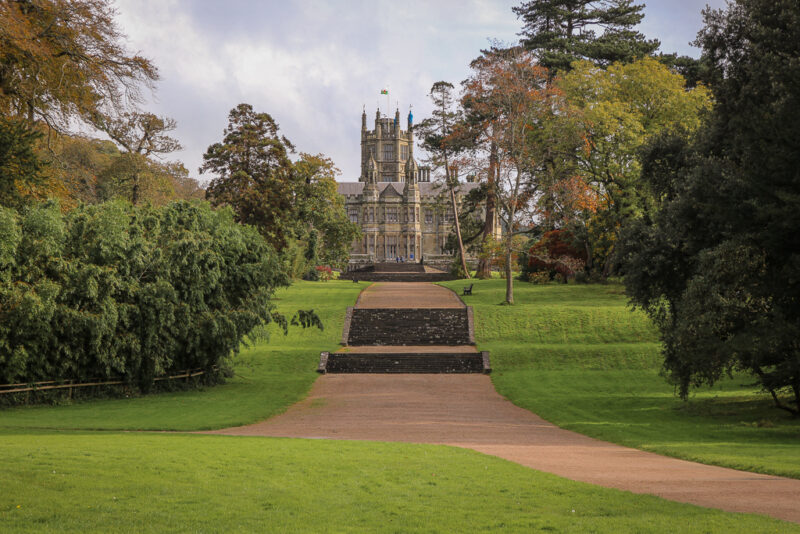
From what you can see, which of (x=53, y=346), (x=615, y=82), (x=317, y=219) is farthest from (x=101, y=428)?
(x=317, y=219)

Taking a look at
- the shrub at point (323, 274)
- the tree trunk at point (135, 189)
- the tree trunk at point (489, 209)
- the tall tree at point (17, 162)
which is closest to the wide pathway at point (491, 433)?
the tall tree at point (17, 162)

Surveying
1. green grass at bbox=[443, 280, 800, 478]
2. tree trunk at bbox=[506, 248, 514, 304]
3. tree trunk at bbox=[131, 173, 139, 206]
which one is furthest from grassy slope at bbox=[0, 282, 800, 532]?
tree trunk at bbox=[131, 173, 139, 206]

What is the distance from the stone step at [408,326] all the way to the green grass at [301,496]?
2404cm

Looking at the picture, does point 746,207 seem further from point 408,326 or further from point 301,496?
point 408,326

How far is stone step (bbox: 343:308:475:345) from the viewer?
36.8 metres

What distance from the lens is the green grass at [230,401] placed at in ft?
62.3

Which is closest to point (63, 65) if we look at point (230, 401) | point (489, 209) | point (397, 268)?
point (230, 401)

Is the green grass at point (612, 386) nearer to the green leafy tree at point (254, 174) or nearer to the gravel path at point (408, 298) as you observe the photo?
the gravel path at point (408, 298)

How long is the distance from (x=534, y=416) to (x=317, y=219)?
39.6 m

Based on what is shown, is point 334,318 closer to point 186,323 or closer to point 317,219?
point 186,323

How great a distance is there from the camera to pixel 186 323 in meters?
25.3

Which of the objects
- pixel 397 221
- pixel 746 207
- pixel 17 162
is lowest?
pixel 746 207

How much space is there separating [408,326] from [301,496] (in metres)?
30.1

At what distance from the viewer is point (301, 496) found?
9211 millimetres
